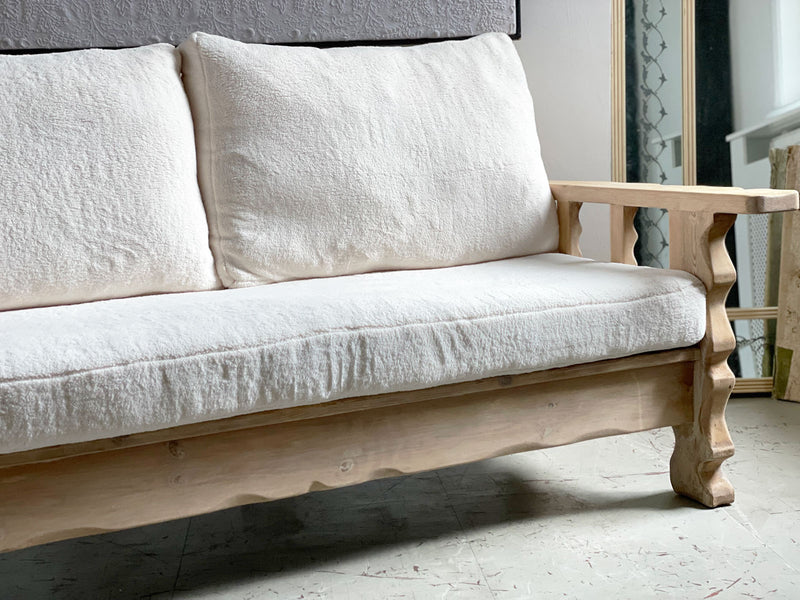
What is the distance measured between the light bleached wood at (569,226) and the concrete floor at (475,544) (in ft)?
1.48

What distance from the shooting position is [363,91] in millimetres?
1717

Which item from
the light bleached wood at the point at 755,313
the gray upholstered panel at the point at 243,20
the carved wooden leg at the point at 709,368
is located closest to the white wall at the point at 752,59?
the light bleached wood at the point at 755,313

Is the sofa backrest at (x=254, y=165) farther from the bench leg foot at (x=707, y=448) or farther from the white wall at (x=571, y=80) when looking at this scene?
the bench leg foot at (x=707, y=448)

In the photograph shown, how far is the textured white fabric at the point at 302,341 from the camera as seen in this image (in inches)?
43.8

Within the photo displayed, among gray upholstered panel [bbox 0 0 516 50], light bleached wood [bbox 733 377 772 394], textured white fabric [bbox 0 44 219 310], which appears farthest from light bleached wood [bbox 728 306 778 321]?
textured white fabric [bbox 0 44 219 310]

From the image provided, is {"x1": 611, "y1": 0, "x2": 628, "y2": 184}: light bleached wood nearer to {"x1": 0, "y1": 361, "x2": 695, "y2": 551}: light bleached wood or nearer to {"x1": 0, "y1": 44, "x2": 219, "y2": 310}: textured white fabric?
{"x1": 0, "y1": 361, "x2": 695, "y2": 551}: light bleached wood

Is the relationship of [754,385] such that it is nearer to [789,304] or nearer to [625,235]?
[789,304]

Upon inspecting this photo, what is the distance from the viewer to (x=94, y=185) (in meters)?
1.48

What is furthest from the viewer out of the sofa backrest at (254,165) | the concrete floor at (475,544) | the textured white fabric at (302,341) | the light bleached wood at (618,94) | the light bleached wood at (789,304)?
the light bleached wood at (618,94)

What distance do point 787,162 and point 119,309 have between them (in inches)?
62.7

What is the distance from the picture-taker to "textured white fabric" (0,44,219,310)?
56.5 inches

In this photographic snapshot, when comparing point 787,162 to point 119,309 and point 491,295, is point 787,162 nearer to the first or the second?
point 491,295

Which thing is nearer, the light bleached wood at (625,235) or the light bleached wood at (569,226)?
the light bleached wood at (625,235)

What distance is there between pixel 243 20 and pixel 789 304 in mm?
1453
